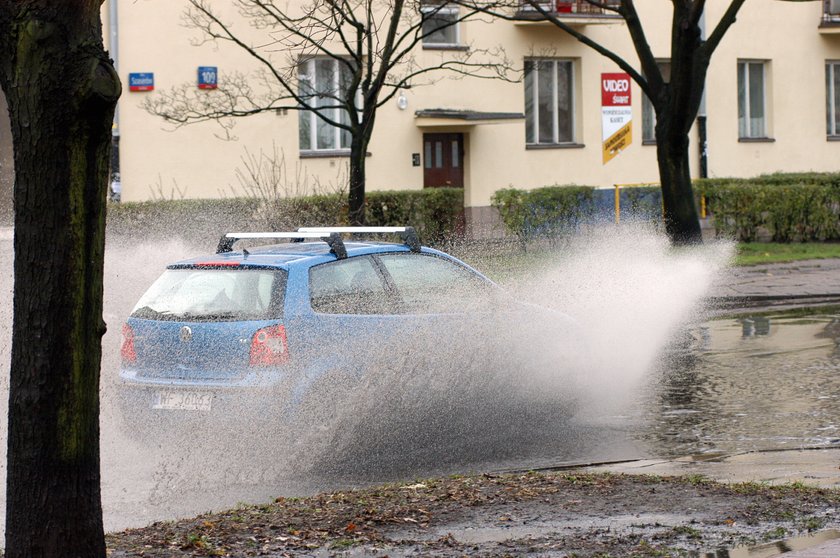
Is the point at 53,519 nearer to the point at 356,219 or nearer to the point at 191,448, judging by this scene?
the point at 191,448

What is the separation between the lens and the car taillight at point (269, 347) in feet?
27.1

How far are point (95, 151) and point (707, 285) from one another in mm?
16070

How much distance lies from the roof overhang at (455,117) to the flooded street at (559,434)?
1528cm

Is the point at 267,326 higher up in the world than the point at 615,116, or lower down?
lower down

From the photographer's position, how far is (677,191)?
2048cm

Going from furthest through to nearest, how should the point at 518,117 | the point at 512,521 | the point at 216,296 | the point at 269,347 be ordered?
the point at 518,117
the point at 216,296
the point at 269,347
the point at 512,521

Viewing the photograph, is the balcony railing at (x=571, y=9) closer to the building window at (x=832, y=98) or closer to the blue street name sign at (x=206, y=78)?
the blue street name sign at (x=206, y=78)

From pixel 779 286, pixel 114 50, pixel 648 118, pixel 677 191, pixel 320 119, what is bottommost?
pixel 779 286

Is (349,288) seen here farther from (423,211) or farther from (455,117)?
(455,117)

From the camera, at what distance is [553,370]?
9812 millimetres

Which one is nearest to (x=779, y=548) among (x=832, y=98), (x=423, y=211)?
(x=423, y=211)

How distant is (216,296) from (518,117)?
21.4m

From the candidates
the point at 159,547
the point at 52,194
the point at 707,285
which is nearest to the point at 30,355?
the point at 52,194

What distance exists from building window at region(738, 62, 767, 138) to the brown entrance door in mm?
8425
